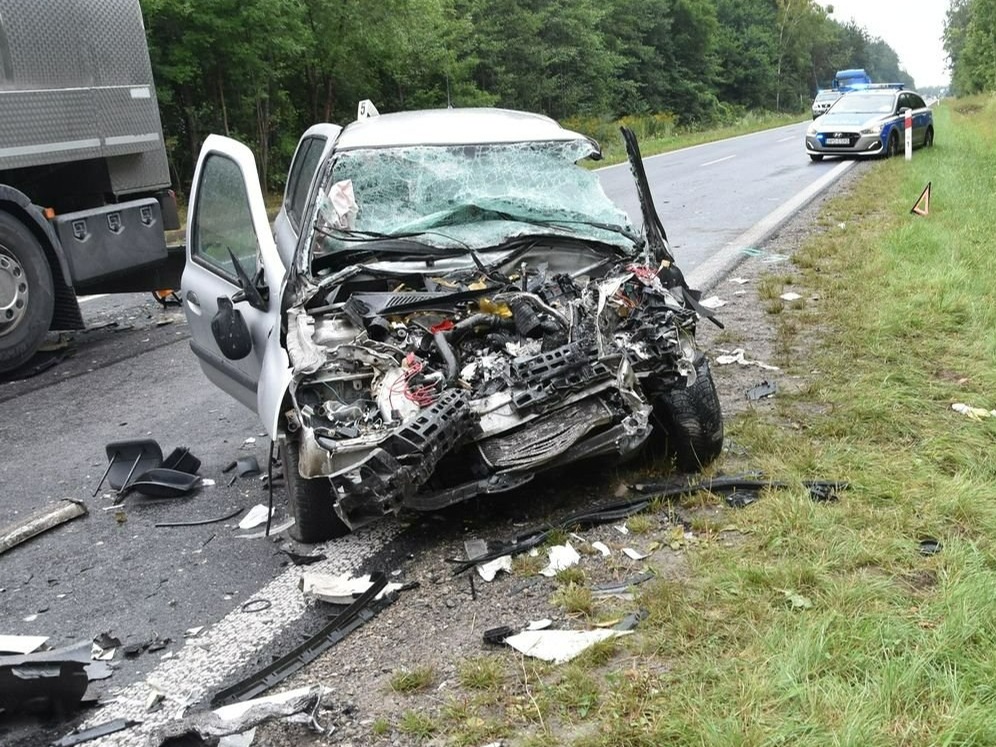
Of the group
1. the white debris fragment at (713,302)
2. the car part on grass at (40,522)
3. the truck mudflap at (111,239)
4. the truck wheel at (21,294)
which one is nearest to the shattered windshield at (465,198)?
the car part on grass at (40,522)

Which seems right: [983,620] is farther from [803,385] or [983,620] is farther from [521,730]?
[803,385]

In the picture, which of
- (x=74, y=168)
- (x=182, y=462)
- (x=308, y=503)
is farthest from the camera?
(x=74, y=168)

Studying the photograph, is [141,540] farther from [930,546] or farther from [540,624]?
[930,546]

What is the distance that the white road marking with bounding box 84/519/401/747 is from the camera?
2947 millimetres

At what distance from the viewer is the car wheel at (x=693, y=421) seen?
13.9 feet

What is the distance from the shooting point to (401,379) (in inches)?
148

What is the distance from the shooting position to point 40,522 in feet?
14.3

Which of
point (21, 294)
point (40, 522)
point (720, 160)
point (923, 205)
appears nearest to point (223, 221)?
point (40, 522)

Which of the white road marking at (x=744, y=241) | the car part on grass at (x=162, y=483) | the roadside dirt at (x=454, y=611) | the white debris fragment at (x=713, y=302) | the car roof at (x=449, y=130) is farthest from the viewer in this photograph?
the white road marking at (x=744, y=241)

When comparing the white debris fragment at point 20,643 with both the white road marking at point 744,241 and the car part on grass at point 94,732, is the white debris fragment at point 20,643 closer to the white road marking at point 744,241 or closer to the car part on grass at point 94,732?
the car part on grass at point 94,732

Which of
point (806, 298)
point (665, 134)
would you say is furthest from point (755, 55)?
point (806, 298)

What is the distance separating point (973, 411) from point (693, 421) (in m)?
1.61

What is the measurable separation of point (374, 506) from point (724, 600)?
1257 mm

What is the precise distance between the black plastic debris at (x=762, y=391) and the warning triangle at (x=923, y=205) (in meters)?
6.88
